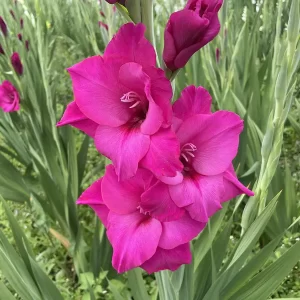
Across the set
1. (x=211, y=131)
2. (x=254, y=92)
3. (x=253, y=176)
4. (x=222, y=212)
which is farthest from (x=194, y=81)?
(x=211, y=131)

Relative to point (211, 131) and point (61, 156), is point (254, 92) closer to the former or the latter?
point (61, 156)

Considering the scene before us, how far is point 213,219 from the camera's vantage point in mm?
964

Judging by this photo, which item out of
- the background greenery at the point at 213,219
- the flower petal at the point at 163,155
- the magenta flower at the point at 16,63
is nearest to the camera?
the flower petal at the point at 163,155

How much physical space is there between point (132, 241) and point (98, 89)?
20cm

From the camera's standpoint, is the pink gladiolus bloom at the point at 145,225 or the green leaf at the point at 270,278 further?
the green leaf at the point at 270,278

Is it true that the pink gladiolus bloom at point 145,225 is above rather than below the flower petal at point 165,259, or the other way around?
above

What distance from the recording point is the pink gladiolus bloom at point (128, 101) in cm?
44

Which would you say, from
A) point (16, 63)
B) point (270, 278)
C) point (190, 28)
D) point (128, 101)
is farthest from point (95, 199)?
point (16, 63)

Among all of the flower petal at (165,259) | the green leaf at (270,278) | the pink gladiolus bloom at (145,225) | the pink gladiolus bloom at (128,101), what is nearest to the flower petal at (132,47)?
the pink gladiolus bloom at (128,101)

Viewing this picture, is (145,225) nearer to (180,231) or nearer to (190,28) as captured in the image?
(180,231)

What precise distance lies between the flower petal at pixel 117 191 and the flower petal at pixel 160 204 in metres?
0.04

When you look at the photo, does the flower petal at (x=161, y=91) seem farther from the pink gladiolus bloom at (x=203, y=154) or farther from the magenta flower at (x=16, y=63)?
the magenta flower at (x=16, y=63)

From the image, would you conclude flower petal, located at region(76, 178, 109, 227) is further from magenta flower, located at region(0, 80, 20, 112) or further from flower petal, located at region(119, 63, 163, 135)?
magenta flower, located at region(0, 80, 20, 112)

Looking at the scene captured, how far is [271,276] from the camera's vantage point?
32.0 inches
